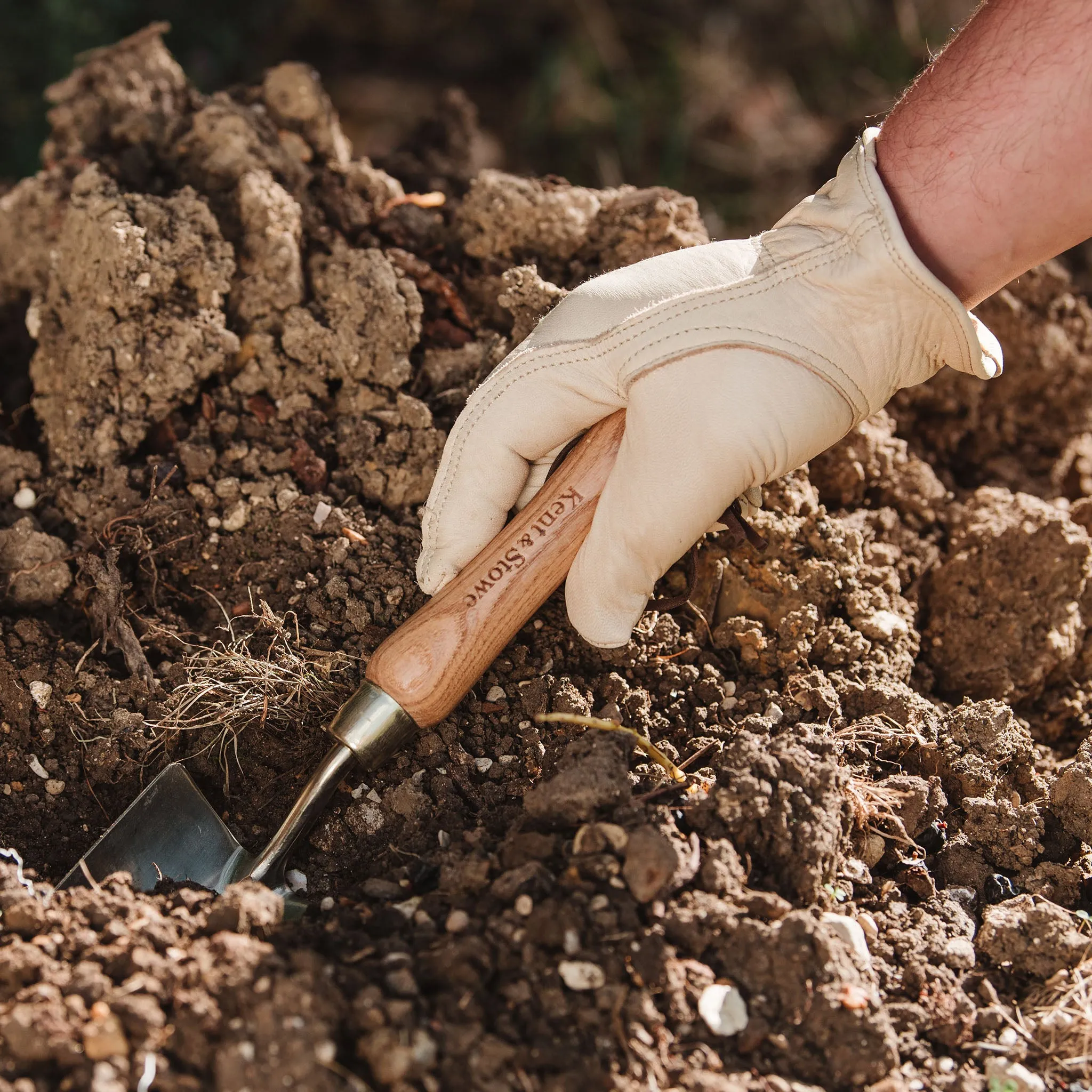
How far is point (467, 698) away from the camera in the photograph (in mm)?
2088

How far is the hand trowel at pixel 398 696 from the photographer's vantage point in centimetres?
189

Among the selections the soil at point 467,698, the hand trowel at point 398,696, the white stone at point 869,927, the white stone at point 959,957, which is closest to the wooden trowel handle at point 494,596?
the hand trowel at point 398,696

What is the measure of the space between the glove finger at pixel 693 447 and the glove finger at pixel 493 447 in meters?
0.15

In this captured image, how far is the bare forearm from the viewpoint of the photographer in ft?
5.72

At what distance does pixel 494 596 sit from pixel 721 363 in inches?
25.2

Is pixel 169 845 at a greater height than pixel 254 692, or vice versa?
pixel 254 692

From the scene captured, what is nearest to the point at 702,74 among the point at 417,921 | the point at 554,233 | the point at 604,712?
the point at 554,233

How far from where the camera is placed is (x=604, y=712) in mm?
1999

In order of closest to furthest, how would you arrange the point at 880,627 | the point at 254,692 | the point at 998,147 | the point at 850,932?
the point at 850,932, the point at 998,147, the point at 254,692, the point at 880,627

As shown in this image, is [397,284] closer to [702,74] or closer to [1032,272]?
[1032,272]

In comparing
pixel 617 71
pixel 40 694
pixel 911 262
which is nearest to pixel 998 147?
pixel 911 262

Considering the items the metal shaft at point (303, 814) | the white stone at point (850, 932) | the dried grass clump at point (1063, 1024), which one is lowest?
the dried grass clump at point (1063, 1024)

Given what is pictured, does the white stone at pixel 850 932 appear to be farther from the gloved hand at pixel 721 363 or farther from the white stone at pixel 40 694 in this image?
the white stone at pixel 40 694

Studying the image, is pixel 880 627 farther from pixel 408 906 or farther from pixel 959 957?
pixel 408 906
